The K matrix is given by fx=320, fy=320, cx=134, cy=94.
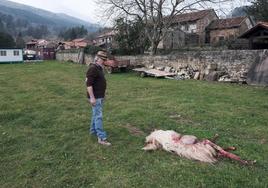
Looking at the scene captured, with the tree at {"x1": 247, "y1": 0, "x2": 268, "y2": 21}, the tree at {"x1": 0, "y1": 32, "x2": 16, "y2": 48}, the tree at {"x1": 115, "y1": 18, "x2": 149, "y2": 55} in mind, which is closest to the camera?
the tree at {"x1": 247, "y1": 0, "x2": 268, "y2": 21}

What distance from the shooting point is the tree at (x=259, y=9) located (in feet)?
91.1

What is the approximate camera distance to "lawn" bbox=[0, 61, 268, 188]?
15.2 feet

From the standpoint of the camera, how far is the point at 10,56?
40.1 m

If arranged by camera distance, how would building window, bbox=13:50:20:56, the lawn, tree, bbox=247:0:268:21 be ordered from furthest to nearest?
building window, bbox=13:50:20:56 → tree, bbox=247:0:268:21 → the lawn

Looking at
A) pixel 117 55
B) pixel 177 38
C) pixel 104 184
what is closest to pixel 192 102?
pixel 104 184

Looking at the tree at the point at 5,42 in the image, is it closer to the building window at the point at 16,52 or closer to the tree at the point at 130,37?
the building window at the point at 16,52

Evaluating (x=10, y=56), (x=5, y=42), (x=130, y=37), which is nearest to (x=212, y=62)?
(x=130, y=37)

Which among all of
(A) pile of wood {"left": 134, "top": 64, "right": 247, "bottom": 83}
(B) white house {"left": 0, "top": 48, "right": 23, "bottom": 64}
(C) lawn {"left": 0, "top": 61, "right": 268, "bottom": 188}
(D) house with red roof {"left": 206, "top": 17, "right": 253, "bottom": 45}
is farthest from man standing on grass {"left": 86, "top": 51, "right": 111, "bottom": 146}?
(B) white house {"left": 0, "top": 48, "right": 23, "bottom": 64}

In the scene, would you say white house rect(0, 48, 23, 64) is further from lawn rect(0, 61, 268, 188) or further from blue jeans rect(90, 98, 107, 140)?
blue jeans rect(90, 98, 107, 140)

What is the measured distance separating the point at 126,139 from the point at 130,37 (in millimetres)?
23308

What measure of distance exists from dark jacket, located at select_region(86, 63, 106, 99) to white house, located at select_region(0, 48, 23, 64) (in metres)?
36.7

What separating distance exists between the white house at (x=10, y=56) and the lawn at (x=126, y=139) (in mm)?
29847

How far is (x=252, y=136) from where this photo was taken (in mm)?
6645

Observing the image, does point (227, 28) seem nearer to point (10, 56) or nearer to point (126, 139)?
point (10, 56)
